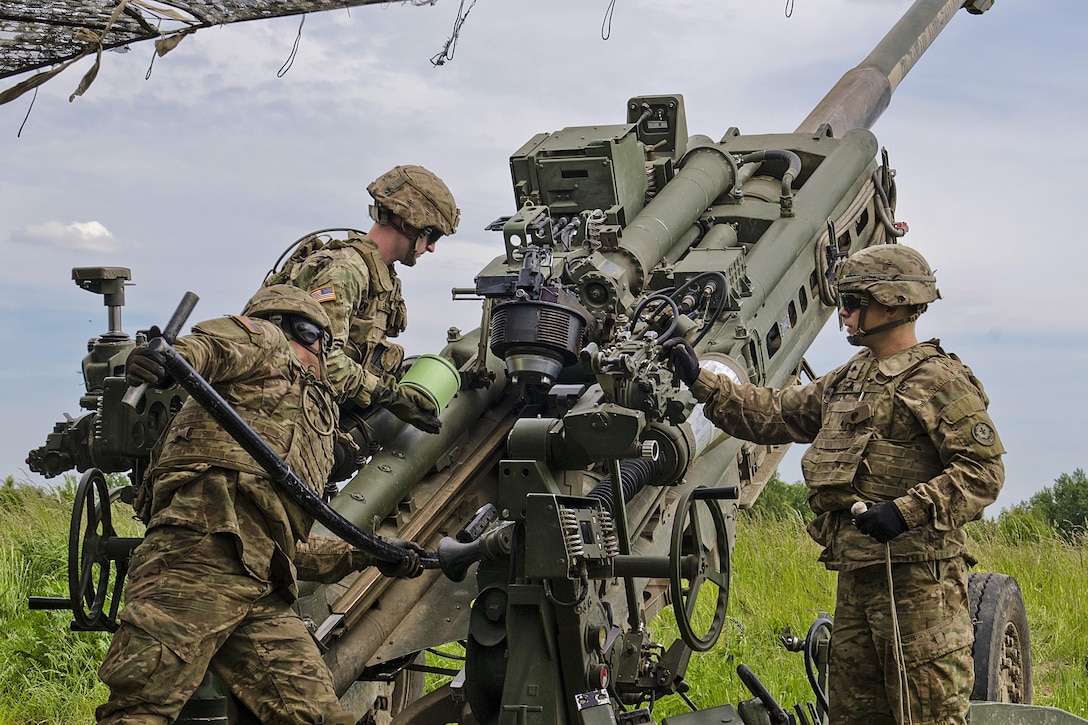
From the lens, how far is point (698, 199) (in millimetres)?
7406

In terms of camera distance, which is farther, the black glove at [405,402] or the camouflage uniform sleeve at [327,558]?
the black glove at [405,402]

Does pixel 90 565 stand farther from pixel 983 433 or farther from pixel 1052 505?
pixel 1052 505

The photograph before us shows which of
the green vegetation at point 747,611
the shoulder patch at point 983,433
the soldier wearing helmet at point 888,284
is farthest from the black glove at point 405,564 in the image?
the green vegetation at point 747,611

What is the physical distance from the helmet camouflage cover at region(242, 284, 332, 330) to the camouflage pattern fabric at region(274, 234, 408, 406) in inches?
26.2

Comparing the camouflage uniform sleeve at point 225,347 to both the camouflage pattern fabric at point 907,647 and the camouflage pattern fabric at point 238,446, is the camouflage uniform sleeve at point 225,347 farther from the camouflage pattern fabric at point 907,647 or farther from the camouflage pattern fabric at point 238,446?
the camouflage pattern fabric at point 907,647

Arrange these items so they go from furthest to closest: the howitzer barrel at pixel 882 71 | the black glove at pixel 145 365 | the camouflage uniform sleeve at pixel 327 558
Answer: the howitzer barrel at pixel 882 71
the camouflage uniform sleeve at pixel 327 558
the black glove at pixel 145 365

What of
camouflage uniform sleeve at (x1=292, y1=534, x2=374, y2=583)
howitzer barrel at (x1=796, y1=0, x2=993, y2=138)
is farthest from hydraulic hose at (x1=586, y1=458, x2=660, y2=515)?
howitzer barrel at (x1=796, y1=0, x2=993, y2=138)

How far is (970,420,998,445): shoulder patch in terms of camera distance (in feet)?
15.3

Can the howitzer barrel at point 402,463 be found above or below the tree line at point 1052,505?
below

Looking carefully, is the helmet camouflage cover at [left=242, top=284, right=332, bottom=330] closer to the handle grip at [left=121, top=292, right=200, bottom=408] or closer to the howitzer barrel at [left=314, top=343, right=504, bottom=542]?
the handle grip at [left=121, top=292, right=200, bottom=408]

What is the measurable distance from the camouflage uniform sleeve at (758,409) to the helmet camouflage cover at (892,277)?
0.50 meters

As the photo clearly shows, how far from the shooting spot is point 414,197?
6.29 metres

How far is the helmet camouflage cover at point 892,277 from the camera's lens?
489 cm

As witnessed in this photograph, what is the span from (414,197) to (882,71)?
468 cm
